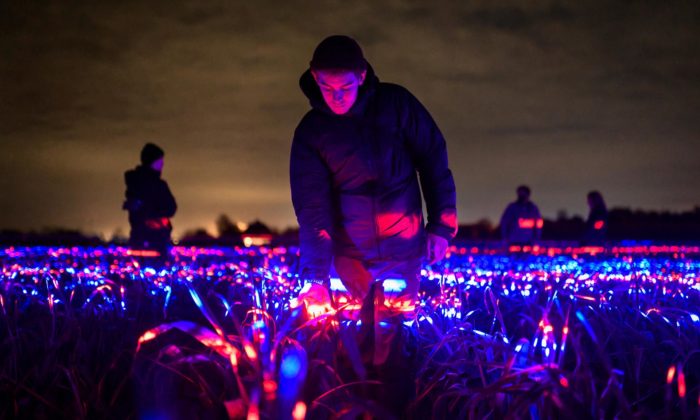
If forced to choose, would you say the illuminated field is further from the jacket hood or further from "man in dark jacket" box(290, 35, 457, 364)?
the jacket hood

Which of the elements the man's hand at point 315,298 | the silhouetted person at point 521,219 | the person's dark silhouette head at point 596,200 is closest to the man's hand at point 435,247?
the man's hand at point 315,298

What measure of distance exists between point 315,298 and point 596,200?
37.5ft

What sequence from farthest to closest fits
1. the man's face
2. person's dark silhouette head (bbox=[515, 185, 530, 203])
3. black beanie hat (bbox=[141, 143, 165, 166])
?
person's dark silhouette head (bbox=[515, 185, 530, 203])
black beanie hat (bbox=[141, 143, 165, 166])
the man's face

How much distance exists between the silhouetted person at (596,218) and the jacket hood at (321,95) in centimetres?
1099

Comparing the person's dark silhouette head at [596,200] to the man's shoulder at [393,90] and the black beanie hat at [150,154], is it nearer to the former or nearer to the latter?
the black beanie hat at [150,154]

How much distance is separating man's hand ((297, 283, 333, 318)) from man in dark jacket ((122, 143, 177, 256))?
552 cm

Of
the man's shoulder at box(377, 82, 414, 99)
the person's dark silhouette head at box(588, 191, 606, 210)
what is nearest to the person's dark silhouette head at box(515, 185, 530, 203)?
the person's dark silhouette head at box(588, 191, 606, 210)

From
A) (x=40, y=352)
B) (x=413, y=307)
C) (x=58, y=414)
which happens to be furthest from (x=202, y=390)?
(x=413, y=307)

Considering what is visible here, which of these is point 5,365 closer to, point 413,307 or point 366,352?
point 366,352

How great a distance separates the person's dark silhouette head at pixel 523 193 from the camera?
14.0 metres

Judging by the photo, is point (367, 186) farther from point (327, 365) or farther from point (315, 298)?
point (327, 365)

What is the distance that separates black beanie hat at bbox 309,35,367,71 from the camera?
3.86 m

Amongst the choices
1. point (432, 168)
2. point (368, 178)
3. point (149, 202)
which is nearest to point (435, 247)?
point (432, 168)

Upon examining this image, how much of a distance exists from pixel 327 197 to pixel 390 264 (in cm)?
56
